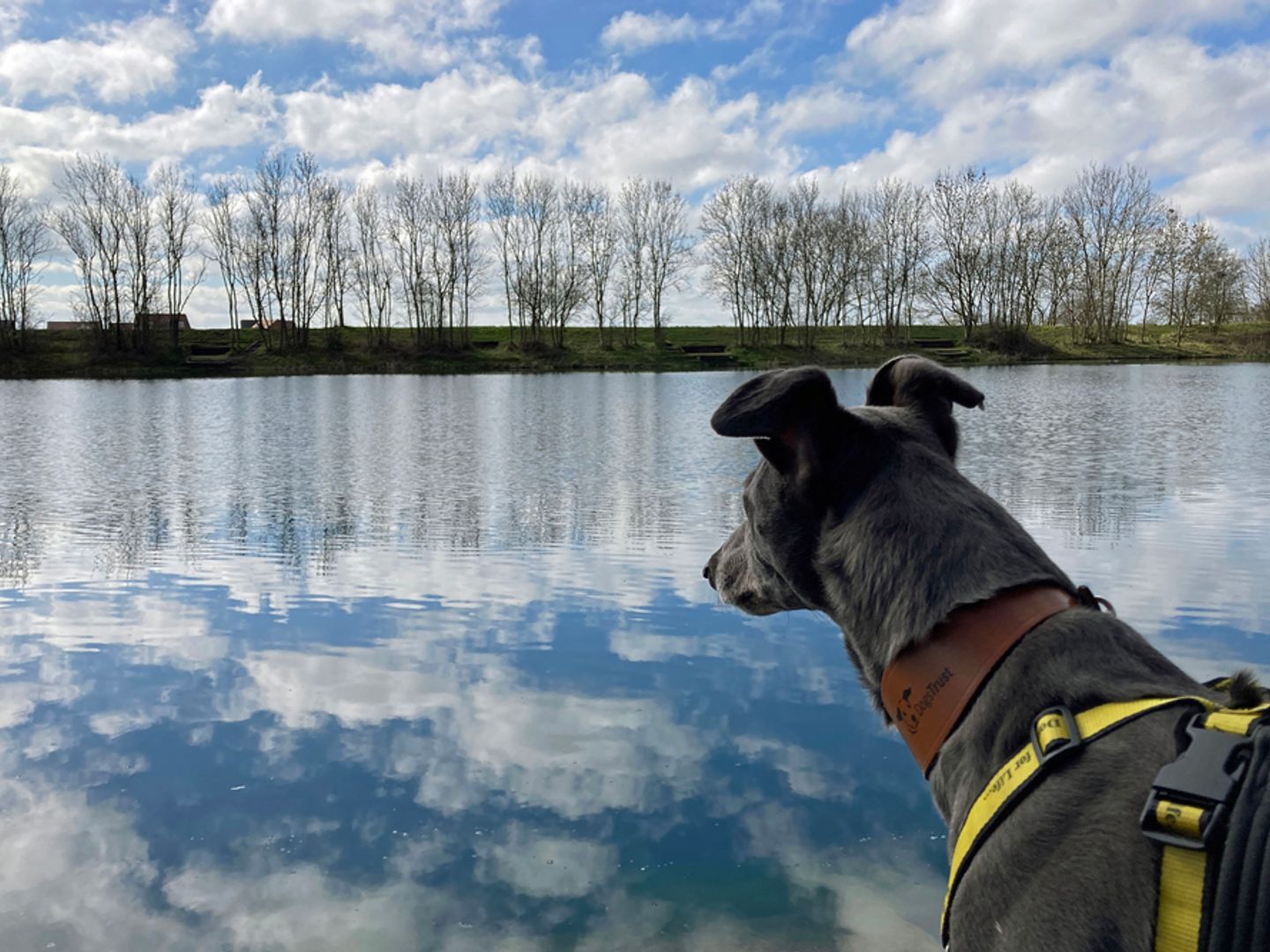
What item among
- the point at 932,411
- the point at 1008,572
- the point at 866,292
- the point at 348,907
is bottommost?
the point at 348,907

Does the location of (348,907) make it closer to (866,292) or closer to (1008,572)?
(1008,572)

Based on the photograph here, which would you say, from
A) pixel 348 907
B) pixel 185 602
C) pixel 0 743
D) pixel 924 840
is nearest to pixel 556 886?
pixel 348 907

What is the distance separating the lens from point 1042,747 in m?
1.88

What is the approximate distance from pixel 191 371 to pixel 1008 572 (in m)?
69.7

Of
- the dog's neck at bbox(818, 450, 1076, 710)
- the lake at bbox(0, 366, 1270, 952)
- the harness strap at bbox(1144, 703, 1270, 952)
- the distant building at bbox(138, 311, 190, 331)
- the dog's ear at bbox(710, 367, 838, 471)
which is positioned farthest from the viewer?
the distant building at bbox(138, 311, 190, 331)

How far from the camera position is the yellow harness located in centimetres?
165

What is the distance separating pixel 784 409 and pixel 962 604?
25.7 inches

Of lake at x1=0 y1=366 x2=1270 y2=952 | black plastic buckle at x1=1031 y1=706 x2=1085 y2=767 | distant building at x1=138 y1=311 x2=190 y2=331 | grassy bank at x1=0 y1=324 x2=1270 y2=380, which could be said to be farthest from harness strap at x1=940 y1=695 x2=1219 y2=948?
distant building at x1=138 y1=311 x2=190 y2=331

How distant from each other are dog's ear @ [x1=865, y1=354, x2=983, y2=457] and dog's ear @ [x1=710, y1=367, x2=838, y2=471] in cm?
41

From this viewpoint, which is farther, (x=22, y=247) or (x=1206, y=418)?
(x=22, y=247)

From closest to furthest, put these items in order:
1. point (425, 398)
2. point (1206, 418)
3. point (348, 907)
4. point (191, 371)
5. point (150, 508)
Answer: point (348, 907)
point (150, 508)
point (1206, 418)
point (425, 398)
point (191, 371)

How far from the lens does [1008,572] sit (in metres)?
2.17

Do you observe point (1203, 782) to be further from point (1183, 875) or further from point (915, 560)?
point (915, 560)

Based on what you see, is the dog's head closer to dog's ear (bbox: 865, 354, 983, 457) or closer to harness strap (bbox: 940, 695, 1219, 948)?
dog's ear (bbox: 865, 354, 983, 457)
